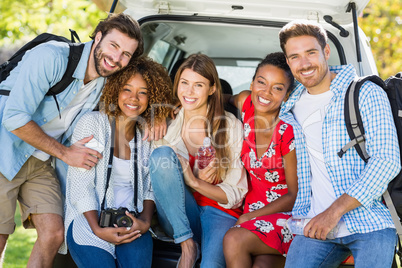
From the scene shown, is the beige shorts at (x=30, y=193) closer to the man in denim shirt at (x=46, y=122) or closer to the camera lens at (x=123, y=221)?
the man in denim shirt at (x=46, y=122)

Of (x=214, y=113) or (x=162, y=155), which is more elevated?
(x=214, y=113)

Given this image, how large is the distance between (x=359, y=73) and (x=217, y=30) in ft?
5.42

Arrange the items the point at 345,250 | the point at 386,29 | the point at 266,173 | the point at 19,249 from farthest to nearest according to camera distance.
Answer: the point at 386,29
the point at 19,249
the point at 266,173
the point at 345,250

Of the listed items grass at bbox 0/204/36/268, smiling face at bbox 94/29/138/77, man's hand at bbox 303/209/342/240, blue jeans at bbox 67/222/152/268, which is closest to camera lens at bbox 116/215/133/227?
blue jeans at bbox 67/222/152/268

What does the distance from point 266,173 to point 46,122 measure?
131 cm

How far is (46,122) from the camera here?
2.83 m

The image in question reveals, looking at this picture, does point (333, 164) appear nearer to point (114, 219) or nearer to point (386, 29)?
point (114, 219)

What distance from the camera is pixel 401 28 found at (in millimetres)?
7531

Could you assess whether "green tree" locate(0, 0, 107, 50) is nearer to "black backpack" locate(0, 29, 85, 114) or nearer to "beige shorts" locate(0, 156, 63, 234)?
"black backpack" locate(0, 29, 85, 114)

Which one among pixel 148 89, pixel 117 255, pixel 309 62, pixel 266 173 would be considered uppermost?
pixel 309 62

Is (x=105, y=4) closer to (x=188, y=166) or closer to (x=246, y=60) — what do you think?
(x=188, y=166)

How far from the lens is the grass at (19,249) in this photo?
454 centimetres

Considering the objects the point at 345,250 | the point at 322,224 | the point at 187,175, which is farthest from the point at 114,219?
the point at 345,250

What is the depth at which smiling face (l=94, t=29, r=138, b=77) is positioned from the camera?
2.88 metres
